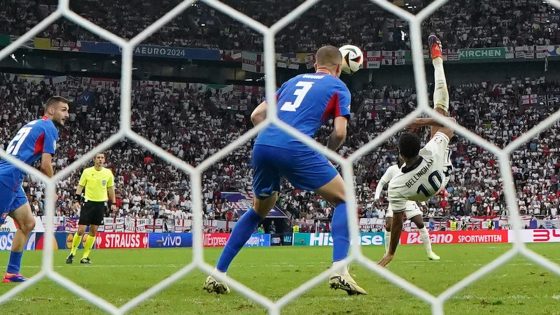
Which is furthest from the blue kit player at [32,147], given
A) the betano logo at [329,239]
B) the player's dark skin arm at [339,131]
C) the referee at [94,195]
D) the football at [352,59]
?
the betano logo at [329,239]

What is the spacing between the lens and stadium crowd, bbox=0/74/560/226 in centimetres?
1727

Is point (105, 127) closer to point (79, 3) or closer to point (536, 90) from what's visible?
point (79, 3)

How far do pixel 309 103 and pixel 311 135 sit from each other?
0.20 m

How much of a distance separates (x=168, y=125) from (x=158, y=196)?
6.17 metres

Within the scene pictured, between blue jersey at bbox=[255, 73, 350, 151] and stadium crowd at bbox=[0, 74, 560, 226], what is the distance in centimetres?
1192

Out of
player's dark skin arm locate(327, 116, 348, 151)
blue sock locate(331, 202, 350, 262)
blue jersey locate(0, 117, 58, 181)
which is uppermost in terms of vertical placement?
blue jersey locate(0, 117, 58, 181)

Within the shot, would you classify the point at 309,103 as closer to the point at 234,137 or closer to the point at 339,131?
the point at 339,131

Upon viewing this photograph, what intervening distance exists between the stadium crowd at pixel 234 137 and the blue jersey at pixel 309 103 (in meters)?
11.9

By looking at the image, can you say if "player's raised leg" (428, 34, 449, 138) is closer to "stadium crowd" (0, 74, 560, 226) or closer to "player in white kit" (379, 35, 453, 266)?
"player in white kit" (379, 35, 453, 266)

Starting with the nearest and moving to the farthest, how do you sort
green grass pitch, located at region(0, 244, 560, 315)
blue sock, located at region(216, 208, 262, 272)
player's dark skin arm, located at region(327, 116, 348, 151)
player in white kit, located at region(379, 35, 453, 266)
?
green grass pitch, located at region(0, 244, 560, 315), player's dark skin arm, located at region(327, 116, 348, 151), blue sock, located at region(216, 208, 262, 272), player in white kit, located at region(379, 35, 453, 266)

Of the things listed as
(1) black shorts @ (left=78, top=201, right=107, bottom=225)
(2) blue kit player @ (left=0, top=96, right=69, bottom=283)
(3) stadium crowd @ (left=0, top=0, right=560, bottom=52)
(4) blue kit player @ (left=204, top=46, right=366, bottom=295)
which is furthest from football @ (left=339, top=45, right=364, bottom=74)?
(3) stadium crowd @ (left=0, top=0, right=560, bottom=52)

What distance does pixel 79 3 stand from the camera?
27078mm

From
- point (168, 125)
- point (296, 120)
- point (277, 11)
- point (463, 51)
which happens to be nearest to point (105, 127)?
point (168, 125)

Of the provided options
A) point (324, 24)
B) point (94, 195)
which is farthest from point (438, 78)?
point (324, 24)
